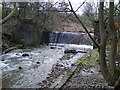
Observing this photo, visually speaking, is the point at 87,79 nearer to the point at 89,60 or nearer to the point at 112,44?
the point at 112,44

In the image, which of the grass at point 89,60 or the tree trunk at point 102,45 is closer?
the tree trunk at point 102,45

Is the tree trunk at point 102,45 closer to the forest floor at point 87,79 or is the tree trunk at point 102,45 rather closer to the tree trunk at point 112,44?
the tree trunk at point 112,44

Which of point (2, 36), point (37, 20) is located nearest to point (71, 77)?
point (2, 36)

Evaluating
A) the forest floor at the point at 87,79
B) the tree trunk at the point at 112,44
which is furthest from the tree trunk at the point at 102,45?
the forest floor at the point at 87,79

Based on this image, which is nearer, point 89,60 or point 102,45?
point 102,45

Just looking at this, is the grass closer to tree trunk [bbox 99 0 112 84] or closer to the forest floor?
the forest floor

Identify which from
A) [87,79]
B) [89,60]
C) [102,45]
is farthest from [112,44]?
[89,60]

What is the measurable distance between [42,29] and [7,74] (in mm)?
8698

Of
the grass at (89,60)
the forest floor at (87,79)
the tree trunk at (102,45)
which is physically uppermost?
the tree trunk at (102,45)

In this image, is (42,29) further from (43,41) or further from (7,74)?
(7,74)

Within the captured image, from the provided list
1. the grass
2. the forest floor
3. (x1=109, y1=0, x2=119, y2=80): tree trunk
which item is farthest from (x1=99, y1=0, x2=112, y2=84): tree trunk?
the grass

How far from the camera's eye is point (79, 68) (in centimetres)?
549

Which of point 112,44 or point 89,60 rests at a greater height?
point 112,44

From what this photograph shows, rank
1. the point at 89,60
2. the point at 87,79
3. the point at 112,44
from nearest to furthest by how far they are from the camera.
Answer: the point at 112,44 < the point at 87,79 < the point at 89,60
